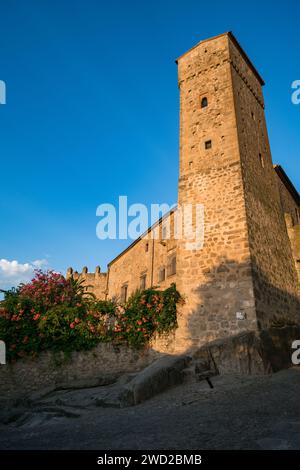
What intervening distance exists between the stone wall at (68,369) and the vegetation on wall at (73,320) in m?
0.30

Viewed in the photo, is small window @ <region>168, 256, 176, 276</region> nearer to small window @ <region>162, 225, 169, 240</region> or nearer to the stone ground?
small window @ <region>162, 225, 169, 240</region>

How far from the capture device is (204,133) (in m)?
14.0

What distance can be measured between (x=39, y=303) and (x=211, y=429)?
894 centimetres

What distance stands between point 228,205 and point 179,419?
8.06m

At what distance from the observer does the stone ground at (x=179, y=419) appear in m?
4.60

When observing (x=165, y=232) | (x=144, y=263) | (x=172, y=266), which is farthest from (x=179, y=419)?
(x=144, y=263)

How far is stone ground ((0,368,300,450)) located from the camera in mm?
4602

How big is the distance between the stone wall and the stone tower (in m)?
2.15

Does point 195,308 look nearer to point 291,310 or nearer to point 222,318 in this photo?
point 222,318

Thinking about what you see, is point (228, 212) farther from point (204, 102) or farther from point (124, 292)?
point (124, 292)

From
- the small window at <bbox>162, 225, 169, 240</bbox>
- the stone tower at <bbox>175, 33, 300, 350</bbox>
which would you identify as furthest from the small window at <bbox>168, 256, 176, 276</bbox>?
the stone tower at <bbox>175, 33, 300, 350</bbox>

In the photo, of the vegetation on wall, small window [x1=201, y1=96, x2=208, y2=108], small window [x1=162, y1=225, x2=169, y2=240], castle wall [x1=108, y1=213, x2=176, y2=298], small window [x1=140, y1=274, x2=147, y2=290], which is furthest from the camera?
small window [x1=140, y1=274, x2=147, y2=290]

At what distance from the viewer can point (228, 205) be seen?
40.0ft

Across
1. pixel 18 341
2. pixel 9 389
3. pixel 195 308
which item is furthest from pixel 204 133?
pixel 9 389
